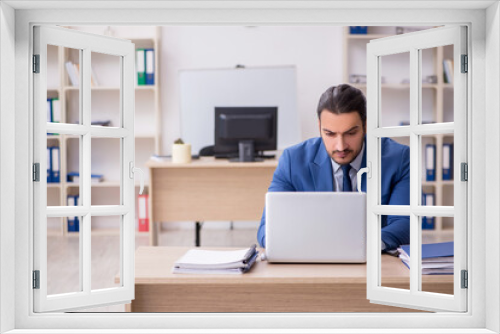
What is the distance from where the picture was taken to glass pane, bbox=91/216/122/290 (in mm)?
4160

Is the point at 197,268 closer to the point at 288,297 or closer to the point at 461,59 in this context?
the point at 288,297

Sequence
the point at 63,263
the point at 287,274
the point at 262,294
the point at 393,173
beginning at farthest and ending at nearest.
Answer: the point at 63,263, the point at 393,173, the point at 262,294, the point at 287,274

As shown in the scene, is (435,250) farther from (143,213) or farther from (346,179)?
(143,213)

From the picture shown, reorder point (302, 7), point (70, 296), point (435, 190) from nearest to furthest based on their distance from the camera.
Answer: point (302, 7) → point (70, 296) → point (435, 190)

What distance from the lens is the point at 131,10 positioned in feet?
5.32

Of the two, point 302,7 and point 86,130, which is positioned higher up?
point 302,7

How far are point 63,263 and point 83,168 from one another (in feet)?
10.8

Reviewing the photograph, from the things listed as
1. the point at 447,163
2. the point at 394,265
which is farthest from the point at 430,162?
the point at 394,265

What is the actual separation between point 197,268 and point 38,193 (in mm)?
619

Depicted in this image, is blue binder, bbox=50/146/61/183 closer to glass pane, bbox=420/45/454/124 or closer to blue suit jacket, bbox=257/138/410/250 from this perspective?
blue suit jacket, bbox=257/138/410/250

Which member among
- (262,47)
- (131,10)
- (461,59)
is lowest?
(461,59)

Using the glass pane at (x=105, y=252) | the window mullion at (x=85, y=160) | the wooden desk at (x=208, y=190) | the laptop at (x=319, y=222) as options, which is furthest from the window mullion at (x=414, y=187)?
the wooden desk at (x=208, y=190)

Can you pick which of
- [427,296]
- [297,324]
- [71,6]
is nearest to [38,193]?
[71,6]

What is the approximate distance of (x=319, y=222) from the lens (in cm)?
202
